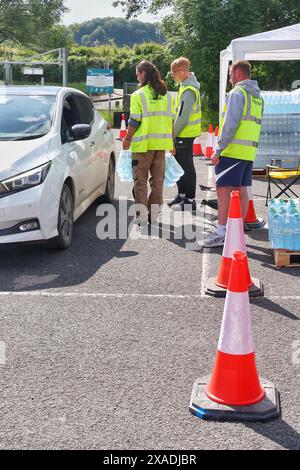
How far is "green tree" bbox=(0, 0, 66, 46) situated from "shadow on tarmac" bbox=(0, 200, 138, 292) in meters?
50.3

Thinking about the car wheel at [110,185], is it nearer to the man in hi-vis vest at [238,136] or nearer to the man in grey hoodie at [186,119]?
the man in grey hoodie at [186,119]

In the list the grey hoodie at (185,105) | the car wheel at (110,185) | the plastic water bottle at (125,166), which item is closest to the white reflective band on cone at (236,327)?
the plastic water bottle at (125,166)

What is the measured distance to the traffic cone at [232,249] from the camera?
4910 mm

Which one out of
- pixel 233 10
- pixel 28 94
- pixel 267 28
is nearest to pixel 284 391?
pixel 28 94

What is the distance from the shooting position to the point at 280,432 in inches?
130

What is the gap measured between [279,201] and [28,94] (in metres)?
3.18

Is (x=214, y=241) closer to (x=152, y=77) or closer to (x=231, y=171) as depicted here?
(x=231, y=171)

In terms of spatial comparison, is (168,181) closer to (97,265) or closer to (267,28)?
(97,265)

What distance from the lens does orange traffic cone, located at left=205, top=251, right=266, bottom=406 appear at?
3.54 metres

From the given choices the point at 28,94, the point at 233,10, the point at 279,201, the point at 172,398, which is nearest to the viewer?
the point at 172,398

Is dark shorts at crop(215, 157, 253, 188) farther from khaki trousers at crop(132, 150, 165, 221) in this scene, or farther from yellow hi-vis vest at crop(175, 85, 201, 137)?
yellow hi-vis vest at crop(175, 85, 201, 137)

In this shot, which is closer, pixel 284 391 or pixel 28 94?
pixel 284 391

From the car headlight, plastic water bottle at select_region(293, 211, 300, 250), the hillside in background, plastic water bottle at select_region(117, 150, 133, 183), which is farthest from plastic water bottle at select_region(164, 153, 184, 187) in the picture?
the hillside in background

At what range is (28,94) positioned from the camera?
756 centimetres
